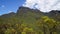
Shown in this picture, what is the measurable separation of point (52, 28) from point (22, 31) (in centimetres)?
1681

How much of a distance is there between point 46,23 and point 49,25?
1.76 metres

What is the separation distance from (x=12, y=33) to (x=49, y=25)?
1954 cm

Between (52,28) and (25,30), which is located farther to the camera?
(25,30)

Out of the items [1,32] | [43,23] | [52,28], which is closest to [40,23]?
[43,23]

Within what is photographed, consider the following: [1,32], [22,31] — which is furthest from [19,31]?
[1,32]

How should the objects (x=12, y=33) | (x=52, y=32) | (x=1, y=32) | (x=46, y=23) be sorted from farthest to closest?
(x=1, y=32) → (x=12, y=33) → (x=52, y=32) → (x=46, y=23)

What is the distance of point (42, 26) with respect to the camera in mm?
66938

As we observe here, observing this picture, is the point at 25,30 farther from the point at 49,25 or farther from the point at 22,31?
the point at 49,25

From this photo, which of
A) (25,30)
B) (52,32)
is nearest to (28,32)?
(25,30)

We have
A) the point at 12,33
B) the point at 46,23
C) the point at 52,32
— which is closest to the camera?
the point at 46,23

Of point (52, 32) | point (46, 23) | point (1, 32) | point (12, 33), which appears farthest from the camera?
point (1, 32)

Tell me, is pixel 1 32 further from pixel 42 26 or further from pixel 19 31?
pixel 42 26

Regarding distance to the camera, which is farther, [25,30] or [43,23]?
[25,30]

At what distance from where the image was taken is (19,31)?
84.8m
